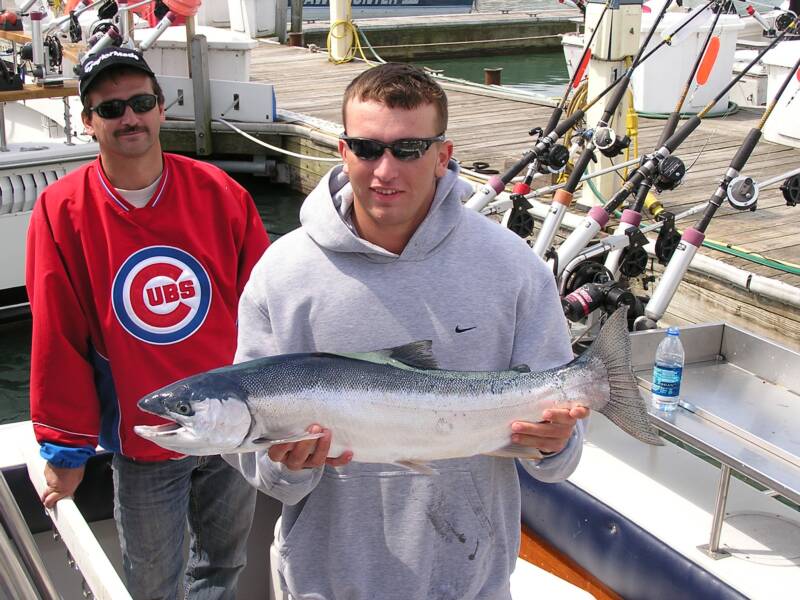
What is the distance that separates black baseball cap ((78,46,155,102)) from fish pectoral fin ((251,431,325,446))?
5.03 feet

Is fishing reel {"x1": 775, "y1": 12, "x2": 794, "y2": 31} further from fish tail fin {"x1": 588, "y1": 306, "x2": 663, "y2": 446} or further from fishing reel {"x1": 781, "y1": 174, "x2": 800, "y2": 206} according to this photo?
fish tail fin {"x1": 588, "y1": 306, "x2": 663, "y2": 446}

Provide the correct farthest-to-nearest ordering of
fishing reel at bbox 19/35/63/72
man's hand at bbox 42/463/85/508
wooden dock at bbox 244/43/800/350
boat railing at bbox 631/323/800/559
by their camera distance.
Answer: fishing reel at bbox 19/35/63/72
wooden dock at bbox 244/43/800/350
boat railing at bbox 631/323/800/559
man's hand at bbox 42/463/85/508

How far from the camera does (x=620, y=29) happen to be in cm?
767

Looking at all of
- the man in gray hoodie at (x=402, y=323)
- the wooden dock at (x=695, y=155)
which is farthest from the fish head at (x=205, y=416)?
the wooden dock at (x=695, y=155)

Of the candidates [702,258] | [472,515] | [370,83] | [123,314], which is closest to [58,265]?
[123,314]

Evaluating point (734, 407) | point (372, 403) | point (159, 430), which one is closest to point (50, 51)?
point (734, 407)

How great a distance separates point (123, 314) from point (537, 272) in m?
1.40

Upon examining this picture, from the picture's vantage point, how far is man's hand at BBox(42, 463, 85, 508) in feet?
9.34

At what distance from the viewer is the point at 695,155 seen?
10.9 metres

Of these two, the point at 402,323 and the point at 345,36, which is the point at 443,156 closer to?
the point at 402,323

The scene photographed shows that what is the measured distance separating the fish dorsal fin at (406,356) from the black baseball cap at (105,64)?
148cm

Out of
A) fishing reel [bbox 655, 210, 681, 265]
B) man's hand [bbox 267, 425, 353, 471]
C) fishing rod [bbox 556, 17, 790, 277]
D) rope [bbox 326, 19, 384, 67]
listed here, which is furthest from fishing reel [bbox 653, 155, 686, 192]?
rope [bbox 326, 19, 384, 67]

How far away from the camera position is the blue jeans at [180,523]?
297cm

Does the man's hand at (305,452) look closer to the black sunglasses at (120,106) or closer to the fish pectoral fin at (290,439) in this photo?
the fish pectoral fin at (290,439)
